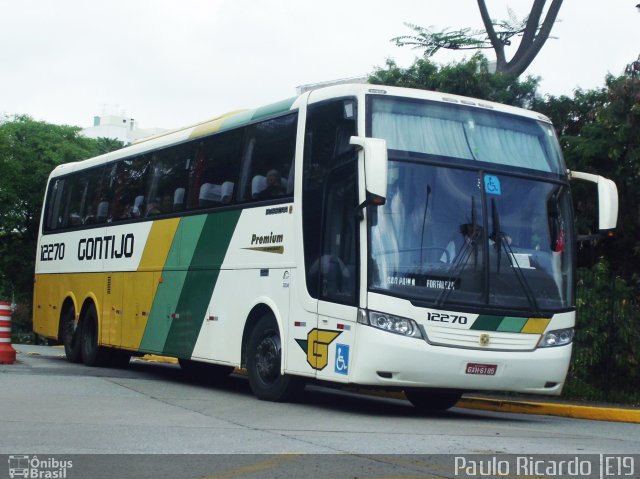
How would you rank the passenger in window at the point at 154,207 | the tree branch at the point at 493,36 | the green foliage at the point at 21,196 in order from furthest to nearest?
the green foliage at the point at 21,196 < the tree branch at the point at 493,36 < the passenger in window at the point at 154,207

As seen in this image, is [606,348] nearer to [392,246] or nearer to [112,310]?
[392,246]

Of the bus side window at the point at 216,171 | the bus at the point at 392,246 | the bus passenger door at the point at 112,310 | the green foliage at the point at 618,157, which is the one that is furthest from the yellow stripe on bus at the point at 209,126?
the green foliage at the point at 618,157

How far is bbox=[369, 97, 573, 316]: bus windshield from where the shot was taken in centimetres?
1155

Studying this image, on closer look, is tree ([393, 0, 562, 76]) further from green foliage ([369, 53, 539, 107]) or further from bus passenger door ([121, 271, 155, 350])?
bus passenger door ([121, 271, 155, 350])

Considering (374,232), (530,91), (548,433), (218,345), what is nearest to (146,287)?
(218,345)

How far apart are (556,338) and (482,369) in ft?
3.62

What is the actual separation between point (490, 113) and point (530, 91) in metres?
→ 13.6

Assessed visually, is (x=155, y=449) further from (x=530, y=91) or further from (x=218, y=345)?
(x=530, y=91)

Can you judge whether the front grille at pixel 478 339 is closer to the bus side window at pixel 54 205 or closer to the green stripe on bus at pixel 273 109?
the green stripe on bus at pixel 273 109

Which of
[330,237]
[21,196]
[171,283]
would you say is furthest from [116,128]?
[330,237]

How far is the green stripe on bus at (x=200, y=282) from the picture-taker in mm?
14734

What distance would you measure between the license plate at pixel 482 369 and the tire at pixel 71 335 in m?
10.4

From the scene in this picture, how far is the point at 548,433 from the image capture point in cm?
1106

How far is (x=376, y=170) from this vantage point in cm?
1093
